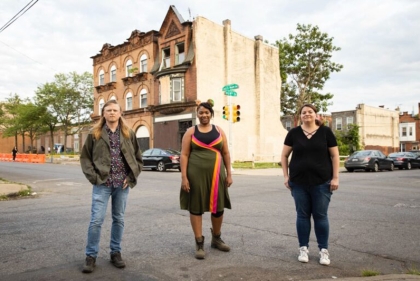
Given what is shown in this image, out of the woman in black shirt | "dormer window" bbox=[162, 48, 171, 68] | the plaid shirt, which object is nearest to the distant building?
"dormer window" bbox=[162, 48, 171, 68]

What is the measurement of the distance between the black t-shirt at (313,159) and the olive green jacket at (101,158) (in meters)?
1.89

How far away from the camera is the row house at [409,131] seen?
2317 inches

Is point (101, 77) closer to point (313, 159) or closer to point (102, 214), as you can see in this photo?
point (102, 214)

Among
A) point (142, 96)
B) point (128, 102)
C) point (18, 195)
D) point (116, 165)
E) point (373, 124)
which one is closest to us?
point (116, 165)

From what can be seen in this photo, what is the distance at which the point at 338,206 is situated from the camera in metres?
8.06

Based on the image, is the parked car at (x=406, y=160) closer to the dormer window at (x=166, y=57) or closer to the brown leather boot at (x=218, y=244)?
the dormer window at (x=166, y=57)

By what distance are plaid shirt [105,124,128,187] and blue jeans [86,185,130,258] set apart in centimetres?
8

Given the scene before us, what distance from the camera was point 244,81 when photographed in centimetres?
3200

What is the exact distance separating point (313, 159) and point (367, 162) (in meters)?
19.4

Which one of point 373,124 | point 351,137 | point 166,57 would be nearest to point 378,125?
point 373,124

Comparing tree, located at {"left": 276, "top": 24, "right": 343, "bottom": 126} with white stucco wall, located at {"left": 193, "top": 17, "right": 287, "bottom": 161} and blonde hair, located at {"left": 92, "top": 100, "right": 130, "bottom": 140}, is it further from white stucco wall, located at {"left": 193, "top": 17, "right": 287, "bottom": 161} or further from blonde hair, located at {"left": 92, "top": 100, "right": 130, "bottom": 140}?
blonde hair, located at {"left": 92, "top": 100, "right": 130, "bottom": 140}

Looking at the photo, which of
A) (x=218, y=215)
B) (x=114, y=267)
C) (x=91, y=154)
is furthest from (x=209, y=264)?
(x=91, y=154)

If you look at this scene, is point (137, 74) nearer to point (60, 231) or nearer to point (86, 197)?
point (86, 197)

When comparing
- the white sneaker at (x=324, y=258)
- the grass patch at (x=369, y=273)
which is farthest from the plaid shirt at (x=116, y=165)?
the grass patch at (x=369, y=273)
